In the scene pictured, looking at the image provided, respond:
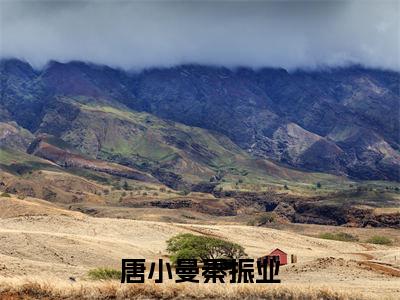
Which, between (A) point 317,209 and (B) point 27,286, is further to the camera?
(A) point 317,209

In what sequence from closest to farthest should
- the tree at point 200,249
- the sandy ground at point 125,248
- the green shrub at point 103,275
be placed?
1. the green shrub at point 103,275
2. the sandy ground at point 125,248
3. the tree at point 200,249

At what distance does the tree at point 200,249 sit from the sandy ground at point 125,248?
3.70 m

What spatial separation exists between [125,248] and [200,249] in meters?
10.5

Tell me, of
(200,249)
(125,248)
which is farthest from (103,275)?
(125,248)

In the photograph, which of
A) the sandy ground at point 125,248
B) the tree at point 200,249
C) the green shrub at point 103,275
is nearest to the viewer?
the green shrub at point 103,275

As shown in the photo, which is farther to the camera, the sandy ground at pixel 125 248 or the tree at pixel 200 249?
the tree at pixel 200 249

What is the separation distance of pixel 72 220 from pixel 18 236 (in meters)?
28.0

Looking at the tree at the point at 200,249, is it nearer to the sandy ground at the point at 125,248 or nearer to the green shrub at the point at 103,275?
the sandy ground at the point at 125,248

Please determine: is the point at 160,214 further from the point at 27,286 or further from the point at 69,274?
the point at 27,286

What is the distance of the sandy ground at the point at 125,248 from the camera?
43.7 meters

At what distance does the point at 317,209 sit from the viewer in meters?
192

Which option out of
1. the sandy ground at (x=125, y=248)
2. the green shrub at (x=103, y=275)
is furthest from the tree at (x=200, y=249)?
the green shrub at (x=103, y=275)

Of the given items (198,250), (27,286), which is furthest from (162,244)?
(27,286)

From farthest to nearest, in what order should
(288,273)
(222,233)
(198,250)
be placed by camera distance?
(222,233) → (198,250) → (288,273)
